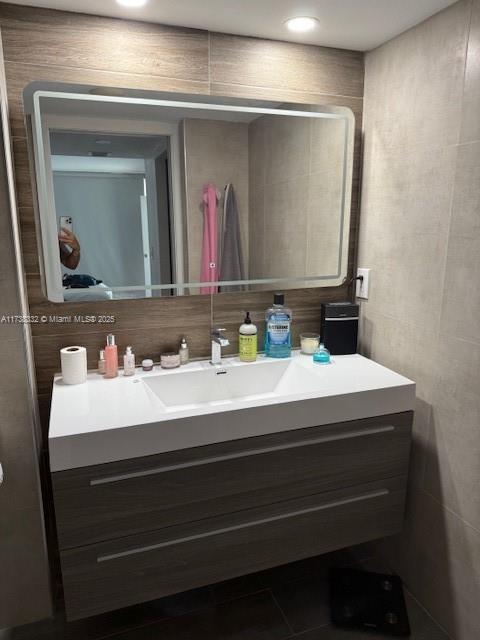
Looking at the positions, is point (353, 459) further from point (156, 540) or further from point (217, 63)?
point (217, 63)

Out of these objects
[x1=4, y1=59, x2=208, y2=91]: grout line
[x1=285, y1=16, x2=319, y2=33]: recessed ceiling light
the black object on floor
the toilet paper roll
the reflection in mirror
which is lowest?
the black object on floor

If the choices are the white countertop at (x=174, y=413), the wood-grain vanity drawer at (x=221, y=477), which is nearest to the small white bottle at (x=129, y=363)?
the white countertop at (x=174, y=413)

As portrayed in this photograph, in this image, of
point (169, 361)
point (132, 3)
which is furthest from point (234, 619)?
point (132, 3)

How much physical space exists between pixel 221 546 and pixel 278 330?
78 centimetres

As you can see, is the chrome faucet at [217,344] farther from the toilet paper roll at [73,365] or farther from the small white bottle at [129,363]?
the toilet paper roll at [73,365]

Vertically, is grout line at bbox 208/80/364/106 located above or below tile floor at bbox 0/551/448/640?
above

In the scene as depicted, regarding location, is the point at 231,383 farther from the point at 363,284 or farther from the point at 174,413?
the point at 363,284

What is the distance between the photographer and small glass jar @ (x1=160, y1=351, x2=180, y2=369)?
166cm

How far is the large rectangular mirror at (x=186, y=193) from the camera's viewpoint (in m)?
1.47

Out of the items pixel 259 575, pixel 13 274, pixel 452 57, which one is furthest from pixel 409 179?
pixel 259 575

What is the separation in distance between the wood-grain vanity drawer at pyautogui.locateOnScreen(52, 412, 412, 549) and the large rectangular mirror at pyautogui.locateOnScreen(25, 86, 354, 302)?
63cm

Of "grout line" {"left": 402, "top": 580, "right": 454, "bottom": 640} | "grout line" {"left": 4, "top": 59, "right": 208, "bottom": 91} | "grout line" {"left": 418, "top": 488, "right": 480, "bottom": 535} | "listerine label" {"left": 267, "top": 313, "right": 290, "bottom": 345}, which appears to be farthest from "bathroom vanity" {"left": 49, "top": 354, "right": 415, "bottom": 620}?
"grout line" {"left": 4, "top": 59, "right": 208, "bottom": 91}

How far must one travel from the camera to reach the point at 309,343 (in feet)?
6.06

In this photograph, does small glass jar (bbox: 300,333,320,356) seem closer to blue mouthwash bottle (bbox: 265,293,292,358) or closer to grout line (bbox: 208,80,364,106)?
blue mouthwash bottle (bbox: 265,293,292,358)
